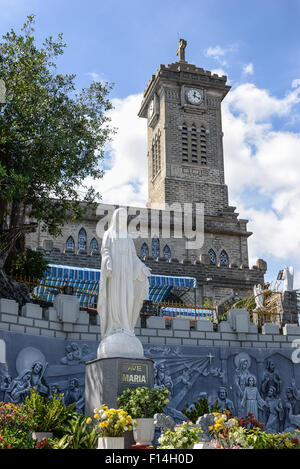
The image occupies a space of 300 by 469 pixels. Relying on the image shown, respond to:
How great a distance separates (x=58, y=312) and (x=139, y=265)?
543 cm

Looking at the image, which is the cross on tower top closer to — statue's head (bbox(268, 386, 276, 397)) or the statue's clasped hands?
statue's head (bbox(268, 386, 276, 397))

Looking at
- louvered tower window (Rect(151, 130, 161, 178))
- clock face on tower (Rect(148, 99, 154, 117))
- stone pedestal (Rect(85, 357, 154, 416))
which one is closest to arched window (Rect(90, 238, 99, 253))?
louvered tower window (Rect(151, 130, 161, 178))

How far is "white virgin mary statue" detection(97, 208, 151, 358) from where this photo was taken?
1124cm

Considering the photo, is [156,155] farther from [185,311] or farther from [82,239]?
[185,311]

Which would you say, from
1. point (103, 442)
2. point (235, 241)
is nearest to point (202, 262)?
point (235, 241)

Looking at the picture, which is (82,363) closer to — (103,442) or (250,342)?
(250,342)

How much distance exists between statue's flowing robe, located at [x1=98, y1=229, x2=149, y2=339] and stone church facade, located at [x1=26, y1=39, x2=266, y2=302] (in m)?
20.4

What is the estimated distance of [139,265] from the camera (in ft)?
39.6

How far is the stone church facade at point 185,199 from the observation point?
114ft

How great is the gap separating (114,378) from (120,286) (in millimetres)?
1941

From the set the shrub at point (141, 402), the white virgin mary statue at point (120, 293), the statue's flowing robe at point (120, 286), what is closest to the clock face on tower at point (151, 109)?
the white virgin mary statue at point (120, 293)

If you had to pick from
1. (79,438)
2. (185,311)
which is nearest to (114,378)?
(79,438)

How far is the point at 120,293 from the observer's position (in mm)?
11641

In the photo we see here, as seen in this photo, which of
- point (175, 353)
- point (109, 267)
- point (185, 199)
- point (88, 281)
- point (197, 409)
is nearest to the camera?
point (109, 267)
